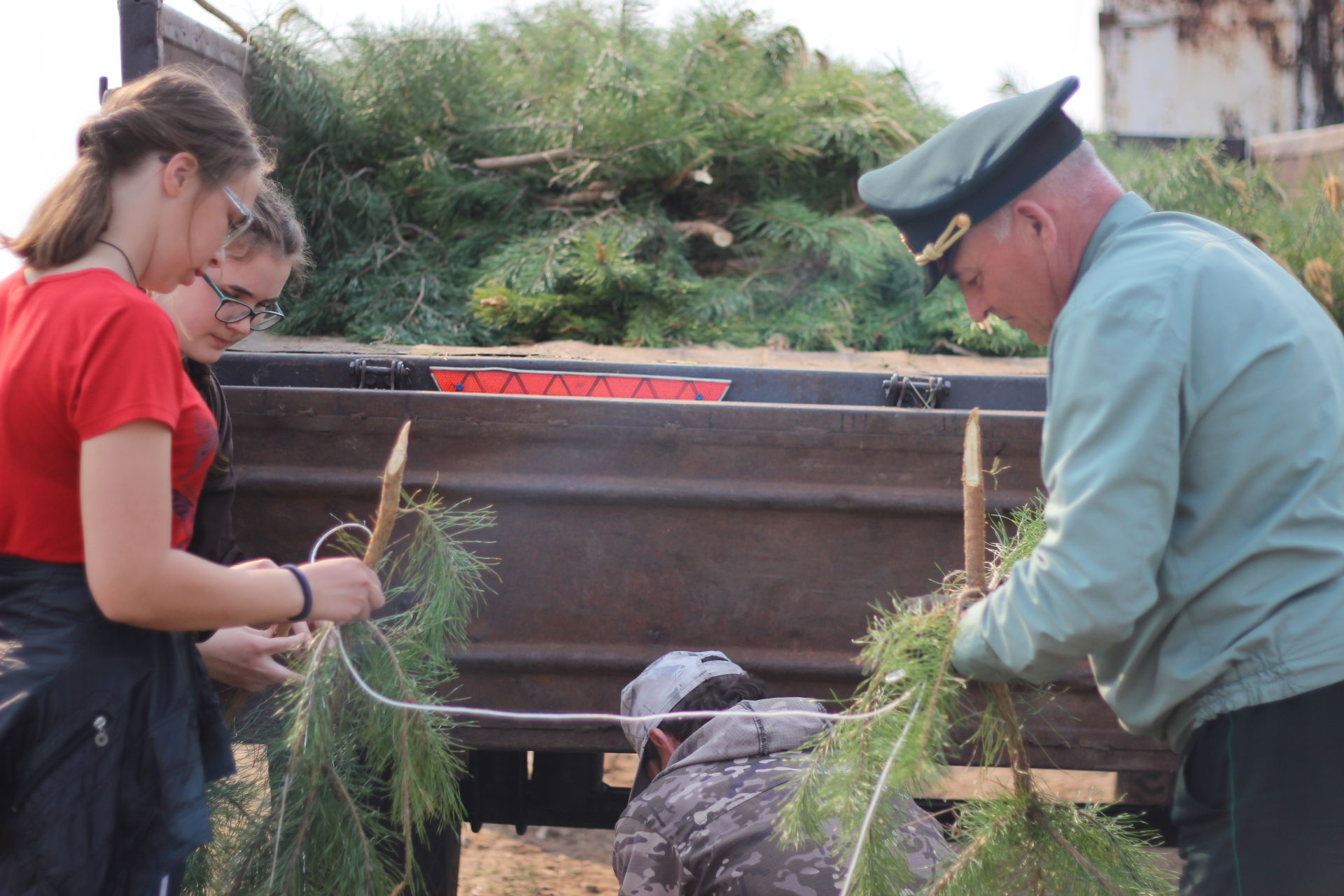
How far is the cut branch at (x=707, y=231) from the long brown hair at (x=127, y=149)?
255cm

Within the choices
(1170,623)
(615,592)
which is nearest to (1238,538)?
(1170,623)

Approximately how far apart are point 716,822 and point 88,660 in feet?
3.20

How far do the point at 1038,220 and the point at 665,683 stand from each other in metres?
1.07

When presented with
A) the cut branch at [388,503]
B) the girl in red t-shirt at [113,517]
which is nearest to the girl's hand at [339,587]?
the girl in red t-shirt at [113,517]

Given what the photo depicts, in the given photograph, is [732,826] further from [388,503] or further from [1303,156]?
[1303,156]

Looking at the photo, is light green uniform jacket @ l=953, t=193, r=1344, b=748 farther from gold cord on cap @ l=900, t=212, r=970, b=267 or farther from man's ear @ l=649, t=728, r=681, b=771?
man's ear @ l=649, t=728, r=681, b=771

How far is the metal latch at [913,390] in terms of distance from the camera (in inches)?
120

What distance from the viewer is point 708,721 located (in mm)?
1999

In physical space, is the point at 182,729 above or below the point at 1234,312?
below

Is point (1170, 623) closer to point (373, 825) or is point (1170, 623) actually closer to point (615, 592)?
point (615, 592)

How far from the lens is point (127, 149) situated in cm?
138

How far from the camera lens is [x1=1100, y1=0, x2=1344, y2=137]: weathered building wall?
20.0 ft

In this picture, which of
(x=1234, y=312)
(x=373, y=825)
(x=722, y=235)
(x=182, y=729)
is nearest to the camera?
(x=1234, y=312)

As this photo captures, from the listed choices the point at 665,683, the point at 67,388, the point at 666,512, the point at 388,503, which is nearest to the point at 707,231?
the point at 666,512
